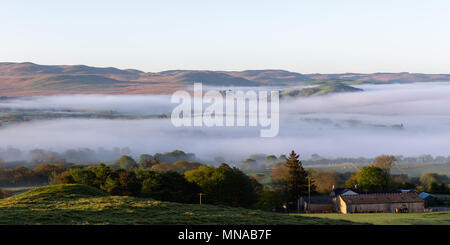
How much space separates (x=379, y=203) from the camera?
72.6 meters

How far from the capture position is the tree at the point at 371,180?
9538cm

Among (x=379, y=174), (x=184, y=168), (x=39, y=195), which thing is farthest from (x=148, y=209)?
(x=184, y=168)

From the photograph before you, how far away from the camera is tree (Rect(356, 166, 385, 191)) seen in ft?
313

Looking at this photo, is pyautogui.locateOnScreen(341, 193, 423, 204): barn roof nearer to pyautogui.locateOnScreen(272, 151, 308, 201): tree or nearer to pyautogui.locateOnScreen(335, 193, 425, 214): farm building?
pyautogui.locateOnScreen(335, 193, 425, 214): farm building

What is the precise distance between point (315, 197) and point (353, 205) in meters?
12.0

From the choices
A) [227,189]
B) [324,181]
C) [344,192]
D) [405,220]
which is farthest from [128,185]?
[324,181]

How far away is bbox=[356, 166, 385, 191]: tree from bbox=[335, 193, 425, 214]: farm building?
62.8 feet

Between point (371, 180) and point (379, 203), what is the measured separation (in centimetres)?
2344

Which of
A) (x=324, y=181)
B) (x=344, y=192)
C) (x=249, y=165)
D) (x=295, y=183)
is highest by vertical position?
(x=295, y=183)

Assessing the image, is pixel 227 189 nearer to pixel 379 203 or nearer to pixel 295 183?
pixel 295 183

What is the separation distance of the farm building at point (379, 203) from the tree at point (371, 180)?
19.1 m

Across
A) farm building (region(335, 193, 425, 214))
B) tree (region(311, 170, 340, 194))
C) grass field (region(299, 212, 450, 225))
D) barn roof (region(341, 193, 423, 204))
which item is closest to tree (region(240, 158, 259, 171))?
tree (region(311, 170, 340, 194))

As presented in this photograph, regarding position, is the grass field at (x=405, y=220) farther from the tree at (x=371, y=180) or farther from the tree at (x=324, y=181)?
the tree at (x=324, y=181)
